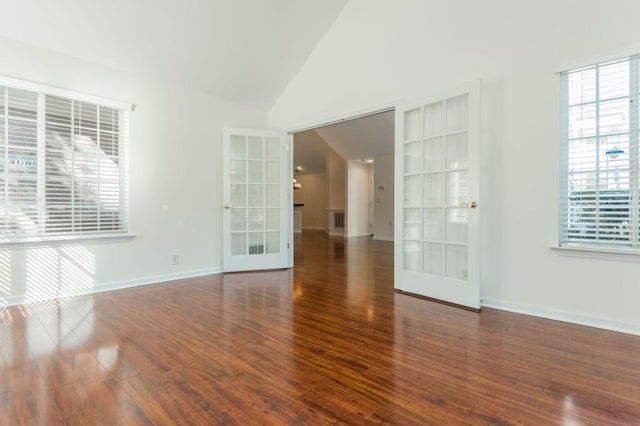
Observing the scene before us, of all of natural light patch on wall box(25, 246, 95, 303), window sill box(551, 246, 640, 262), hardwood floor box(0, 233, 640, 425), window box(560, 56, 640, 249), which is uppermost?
window box(560, 56, 640, 249)

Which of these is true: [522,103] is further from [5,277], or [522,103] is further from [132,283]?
[5,277]

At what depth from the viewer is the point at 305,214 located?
14.1m

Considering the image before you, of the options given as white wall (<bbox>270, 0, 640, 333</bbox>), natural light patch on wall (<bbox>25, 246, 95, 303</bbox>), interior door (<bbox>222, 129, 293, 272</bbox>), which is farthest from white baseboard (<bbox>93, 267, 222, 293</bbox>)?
white wall (<bbox>270, 0, 640, 333</bbox>)

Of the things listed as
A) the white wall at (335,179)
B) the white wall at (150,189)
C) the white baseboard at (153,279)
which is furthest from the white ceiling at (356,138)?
the white baseboard at (153,279)

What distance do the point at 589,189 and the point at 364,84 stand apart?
2.51 m

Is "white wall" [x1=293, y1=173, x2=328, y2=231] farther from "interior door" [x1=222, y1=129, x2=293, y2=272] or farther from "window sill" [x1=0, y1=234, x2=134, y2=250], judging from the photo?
"window sill" [x1=0, y1=234, x2=134, y2=250]

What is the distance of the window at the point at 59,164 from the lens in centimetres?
328

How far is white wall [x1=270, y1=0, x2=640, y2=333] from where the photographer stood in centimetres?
261

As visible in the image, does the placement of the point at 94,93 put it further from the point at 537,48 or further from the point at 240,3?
the point at 537,48

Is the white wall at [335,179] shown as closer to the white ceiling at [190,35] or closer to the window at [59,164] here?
the white ceiling at [190,35]

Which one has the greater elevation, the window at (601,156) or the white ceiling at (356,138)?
the white ceiling at (356,138)

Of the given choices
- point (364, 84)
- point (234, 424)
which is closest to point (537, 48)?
point (364, 84)

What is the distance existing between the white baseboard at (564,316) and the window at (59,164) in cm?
413

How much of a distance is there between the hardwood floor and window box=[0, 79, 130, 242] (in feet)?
2.85
